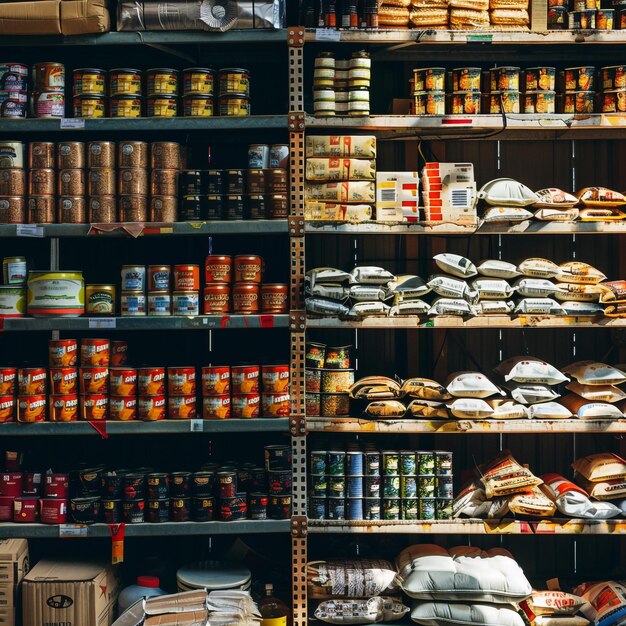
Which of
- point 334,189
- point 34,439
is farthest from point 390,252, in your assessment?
point 34,439

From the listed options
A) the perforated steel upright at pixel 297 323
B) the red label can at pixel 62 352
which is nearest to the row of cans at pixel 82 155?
the perforated steel upright at pixel 297 323

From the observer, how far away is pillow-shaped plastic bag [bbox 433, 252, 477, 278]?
153 inches

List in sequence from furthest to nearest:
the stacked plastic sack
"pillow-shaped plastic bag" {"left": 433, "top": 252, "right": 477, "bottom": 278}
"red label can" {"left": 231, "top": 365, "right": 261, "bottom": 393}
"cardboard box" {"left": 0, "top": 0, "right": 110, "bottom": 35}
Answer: "pillow-shaped plastic bag" {"left": 433, "top": 252, "right": 477, "bottom": 278}
"red label can" {"left": 231, "top": 365, "right": 261, "bottom": 393}
"cardboard box" {"left": 0, "top": 0, "right": 110, "bottom": 35}
the stacked plastic sack

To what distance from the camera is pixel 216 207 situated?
150 inches

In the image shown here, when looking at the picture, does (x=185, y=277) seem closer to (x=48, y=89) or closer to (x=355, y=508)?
(x=48, y=89)

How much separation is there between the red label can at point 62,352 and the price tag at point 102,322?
0.13 metres

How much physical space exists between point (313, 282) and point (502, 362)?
3.85 ft

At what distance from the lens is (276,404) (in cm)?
381

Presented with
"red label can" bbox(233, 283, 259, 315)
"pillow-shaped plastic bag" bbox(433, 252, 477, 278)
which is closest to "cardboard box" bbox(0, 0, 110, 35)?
"red label can" bbox(233, 283, 259, 315)

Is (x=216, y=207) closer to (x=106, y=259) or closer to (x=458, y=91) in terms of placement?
(x=106, y=259)

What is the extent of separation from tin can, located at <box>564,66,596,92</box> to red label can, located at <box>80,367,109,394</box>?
272 cm

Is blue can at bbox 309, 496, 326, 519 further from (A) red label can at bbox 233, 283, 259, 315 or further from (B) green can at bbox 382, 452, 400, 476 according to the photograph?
(A) red label can at bbox 233, 283, 259, 315

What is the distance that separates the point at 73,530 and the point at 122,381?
0.75 metres

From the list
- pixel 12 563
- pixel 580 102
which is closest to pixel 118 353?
pixel 12 563
